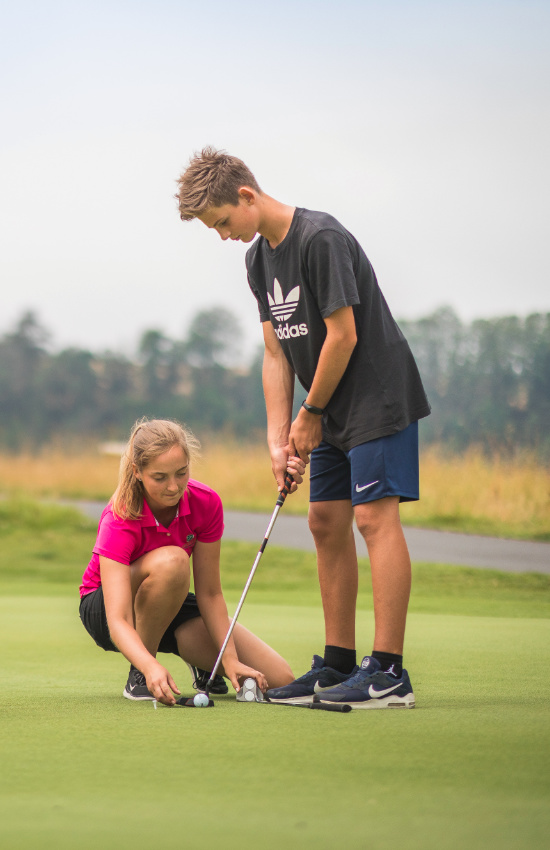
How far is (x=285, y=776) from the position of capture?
161cm

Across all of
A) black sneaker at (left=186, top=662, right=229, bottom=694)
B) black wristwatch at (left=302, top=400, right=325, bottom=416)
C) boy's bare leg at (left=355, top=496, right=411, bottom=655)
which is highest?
black wristwatch at (left=302, top=400, right=325, bottom=416)

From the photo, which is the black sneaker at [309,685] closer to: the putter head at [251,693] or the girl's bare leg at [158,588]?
the putter head at [251,693]

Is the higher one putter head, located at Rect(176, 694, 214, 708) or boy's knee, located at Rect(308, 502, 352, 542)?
boy's knee, located at Rect(308, 502, 352, 542)

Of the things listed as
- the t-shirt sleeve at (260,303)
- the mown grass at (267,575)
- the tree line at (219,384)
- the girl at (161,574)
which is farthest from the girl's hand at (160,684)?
the tree line at (219,384)

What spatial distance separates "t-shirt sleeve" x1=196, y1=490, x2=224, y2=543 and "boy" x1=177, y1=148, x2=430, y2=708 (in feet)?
0.68

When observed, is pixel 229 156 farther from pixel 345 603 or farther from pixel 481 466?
pixel 481 466

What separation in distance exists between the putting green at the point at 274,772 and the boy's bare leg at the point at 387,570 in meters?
0.20

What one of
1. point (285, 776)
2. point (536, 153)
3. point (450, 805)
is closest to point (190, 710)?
point (285, 776)

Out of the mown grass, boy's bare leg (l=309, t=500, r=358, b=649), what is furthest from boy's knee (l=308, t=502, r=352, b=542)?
the mown grass

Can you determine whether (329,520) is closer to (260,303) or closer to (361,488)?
(361,488)

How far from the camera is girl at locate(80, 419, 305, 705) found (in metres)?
2.56

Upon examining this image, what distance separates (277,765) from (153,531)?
3.70 ft

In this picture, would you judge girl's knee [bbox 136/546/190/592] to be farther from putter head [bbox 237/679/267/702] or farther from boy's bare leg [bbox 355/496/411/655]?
boy's bare leg [bbox 355/496/411/655]

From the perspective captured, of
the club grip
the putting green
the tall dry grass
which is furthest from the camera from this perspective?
the tall dry grass
